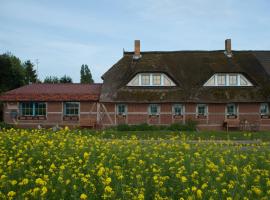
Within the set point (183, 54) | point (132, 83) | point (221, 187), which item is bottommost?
point (221, 187)

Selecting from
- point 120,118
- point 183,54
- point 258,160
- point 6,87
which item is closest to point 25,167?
point 258,160

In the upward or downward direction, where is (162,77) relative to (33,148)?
upward

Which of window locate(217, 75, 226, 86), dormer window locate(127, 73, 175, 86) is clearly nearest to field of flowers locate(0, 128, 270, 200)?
dormer window locate(127, 73, 175, 86)

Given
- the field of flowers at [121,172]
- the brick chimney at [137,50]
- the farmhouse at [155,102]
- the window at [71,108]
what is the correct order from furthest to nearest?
1. the brick chimney at [137,50]
2. the window at [71,108]
3. the farmhouse at [155,102]
4. the field of flowers at [121,172]

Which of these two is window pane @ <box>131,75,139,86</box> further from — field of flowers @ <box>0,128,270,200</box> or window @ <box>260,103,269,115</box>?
field of flowers @ <box>0,128,270,200</box>

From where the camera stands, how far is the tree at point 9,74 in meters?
52.1

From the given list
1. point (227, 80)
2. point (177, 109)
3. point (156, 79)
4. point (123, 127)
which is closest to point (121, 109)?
point (123, 127)

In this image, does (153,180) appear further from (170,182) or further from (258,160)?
(258,160)

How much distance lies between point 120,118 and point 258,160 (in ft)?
83.0

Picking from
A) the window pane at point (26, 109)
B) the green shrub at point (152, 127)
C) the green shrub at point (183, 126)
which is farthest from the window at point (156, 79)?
the window pane at point (26, 109)

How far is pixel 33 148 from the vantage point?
10.5m

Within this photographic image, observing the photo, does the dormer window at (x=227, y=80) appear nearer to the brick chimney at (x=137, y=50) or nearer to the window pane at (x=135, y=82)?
the window pane at (x=135, y=82)

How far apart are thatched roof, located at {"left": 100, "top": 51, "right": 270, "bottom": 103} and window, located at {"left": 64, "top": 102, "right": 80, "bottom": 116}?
2707 millimetres

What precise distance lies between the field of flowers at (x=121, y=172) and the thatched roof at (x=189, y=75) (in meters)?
22.9
